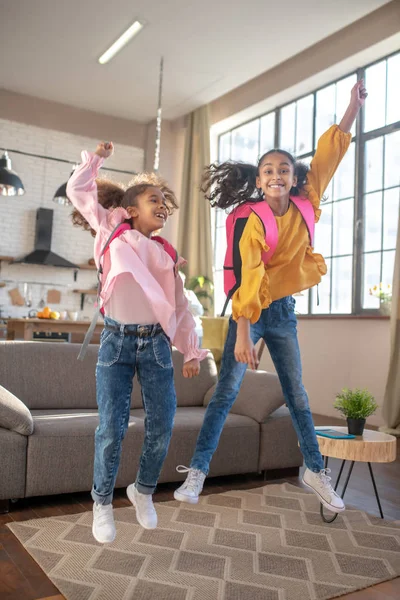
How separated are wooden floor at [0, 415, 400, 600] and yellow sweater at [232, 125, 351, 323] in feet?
3.25

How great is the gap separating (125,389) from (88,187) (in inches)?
25.5

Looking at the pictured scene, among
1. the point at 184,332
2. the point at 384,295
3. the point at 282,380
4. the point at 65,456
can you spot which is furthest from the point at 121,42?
the point at 184,332

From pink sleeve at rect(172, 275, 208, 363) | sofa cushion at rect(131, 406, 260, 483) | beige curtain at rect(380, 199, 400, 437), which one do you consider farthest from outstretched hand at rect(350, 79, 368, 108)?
beige curtain at rect(380, 199, 400, 437)

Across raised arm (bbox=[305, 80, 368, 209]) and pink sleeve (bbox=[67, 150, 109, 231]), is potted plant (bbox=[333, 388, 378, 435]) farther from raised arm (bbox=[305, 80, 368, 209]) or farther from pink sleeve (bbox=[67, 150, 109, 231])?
pink sleeve (bbox=[67, 150, 109, 231])

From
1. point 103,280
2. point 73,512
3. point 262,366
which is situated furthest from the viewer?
point 262,366

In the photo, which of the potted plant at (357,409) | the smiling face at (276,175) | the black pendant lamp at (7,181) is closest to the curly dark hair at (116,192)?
the smiling face at (276,175)

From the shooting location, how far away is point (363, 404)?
2.53 m

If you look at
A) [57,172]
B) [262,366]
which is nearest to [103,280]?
[262,366]

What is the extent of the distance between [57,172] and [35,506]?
672 centimetres

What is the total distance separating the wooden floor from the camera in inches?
68.3

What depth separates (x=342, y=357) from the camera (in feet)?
19.0

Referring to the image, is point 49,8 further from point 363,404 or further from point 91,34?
point 363,404

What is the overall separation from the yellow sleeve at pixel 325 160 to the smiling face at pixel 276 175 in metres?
0.16

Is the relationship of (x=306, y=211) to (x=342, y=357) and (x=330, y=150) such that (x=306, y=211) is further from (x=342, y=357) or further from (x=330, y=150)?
(x=342, y=357)
